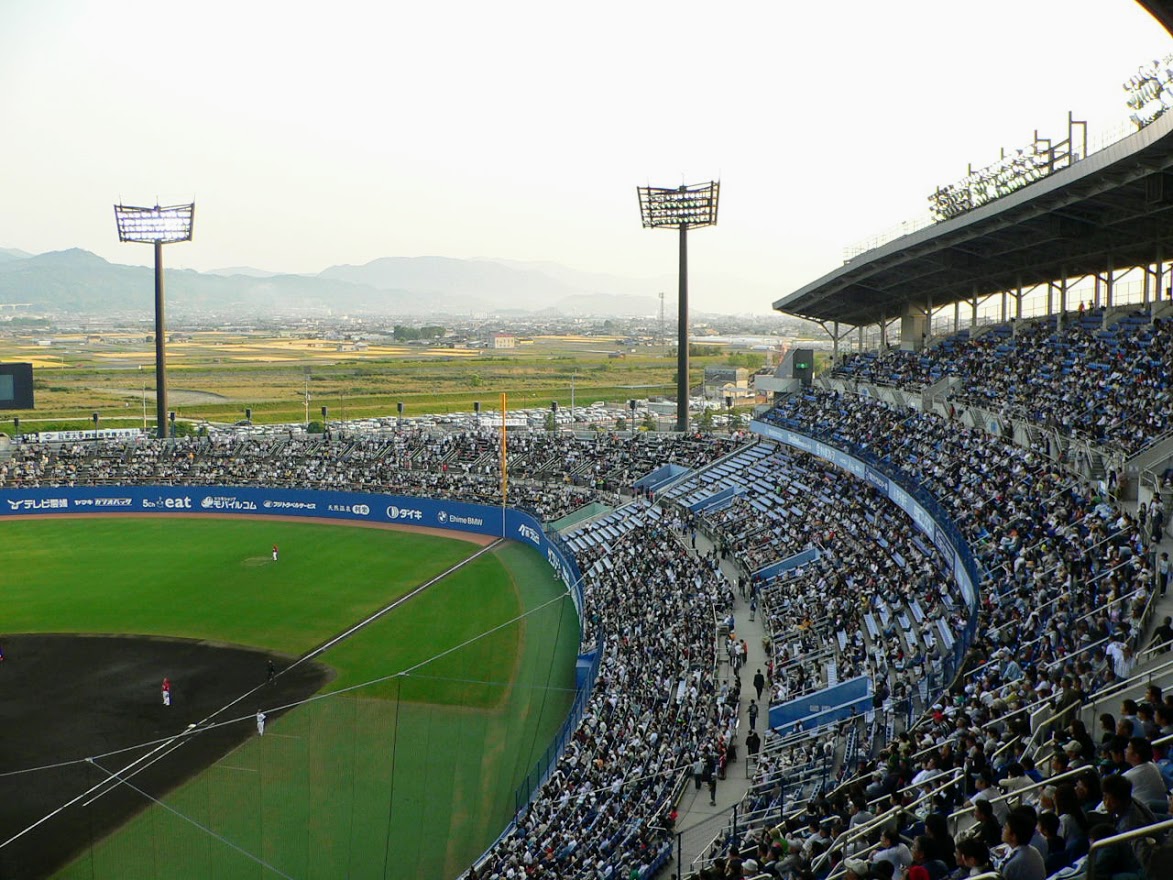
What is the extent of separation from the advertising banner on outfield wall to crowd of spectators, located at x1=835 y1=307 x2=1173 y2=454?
70.0 feet

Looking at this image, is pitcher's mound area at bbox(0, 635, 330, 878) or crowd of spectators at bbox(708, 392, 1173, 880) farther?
pitcher's mound area at bbox(0, 635, 330, 878)

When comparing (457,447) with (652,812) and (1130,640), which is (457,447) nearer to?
(652,812)

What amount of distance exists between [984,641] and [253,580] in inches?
1173

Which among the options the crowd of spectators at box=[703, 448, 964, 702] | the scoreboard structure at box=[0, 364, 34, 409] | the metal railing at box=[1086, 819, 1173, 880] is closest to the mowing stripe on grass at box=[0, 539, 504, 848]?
the crowd of spectators at box=[703, 448, 964, 702]

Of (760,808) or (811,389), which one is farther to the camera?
(811,389)

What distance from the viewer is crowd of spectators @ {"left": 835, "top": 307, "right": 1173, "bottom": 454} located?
23.6 metres

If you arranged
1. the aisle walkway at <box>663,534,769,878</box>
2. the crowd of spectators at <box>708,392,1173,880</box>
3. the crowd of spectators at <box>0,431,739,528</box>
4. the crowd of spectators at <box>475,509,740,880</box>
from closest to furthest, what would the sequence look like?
1. the crowd of spectators at <box>708,392,1173,880</box>
2. the aisle walkway at <box>663,534,769,878</box>
3. the crowd of spectators at <box>475,509,740,880</box>
4. the crowd of spectators at <box>0,431,739,528</box>

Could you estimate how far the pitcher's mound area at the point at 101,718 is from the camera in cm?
1994

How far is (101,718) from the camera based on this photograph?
25.1m

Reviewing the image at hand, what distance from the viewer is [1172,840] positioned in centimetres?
464

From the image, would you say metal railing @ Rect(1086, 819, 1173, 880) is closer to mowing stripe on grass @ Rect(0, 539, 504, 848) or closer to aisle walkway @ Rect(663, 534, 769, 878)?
aisle walkway @ Rect(663, 534, 769, 878)

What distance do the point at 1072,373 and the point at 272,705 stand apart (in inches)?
915

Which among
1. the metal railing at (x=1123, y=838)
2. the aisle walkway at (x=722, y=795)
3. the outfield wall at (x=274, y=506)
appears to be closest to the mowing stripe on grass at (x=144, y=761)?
the aisle walkway at (x=722, y=795)

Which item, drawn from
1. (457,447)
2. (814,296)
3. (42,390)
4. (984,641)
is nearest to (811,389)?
(814,296)
